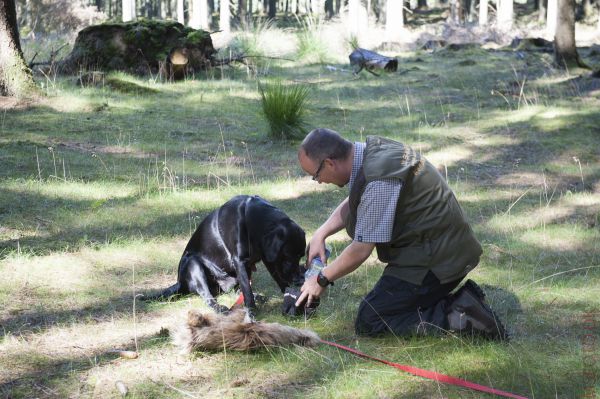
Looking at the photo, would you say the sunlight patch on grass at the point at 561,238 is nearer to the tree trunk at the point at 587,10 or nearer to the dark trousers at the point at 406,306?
the dark trousers at the point at 406,306

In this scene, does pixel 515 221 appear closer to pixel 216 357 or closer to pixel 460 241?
pixel 460 241

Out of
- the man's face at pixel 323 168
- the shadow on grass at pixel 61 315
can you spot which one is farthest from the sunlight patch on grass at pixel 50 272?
the man's face at pixel 323 168

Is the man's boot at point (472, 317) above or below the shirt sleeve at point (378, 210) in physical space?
below

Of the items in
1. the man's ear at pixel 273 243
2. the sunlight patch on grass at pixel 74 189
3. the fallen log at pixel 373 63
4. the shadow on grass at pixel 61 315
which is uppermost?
the fallen log at pixel 373 63

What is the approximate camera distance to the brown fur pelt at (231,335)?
154 inches

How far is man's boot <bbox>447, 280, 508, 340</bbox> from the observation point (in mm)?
3934

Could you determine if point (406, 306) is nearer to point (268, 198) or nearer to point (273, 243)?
point (273, 243)

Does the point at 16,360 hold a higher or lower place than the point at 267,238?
lower

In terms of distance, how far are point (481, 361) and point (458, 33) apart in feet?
78.6

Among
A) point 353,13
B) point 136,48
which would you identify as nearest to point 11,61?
point 136,48

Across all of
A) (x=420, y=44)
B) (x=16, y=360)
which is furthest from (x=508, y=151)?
(x=420, y=44)

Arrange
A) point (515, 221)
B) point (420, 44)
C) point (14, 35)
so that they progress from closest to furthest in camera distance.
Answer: point (515, 221)
point (14, 35)
point (420, 44)

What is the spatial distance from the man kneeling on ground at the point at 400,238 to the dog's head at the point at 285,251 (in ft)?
0.63

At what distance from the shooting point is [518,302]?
15.5 feet
